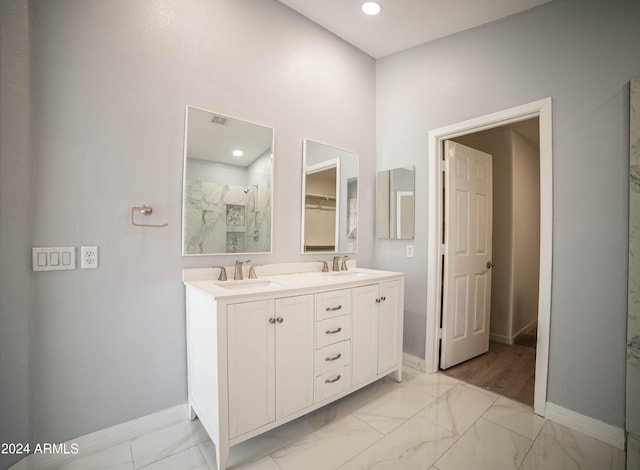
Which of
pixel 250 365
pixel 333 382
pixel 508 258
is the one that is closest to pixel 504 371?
pixel 508 258

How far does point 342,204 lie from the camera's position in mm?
2781

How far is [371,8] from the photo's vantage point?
2.31 m

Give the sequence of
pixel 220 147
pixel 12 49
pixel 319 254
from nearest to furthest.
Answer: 1. pixel 12 49
2. pixel 220 147
3. pixel 319 254

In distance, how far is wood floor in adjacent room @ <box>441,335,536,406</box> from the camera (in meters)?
2.39

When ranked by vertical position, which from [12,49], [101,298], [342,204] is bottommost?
[101,298]

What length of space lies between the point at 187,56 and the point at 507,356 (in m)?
3.91

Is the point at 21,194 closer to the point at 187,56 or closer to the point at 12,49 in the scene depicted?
the point at 12,49

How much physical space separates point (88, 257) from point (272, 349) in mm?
1115

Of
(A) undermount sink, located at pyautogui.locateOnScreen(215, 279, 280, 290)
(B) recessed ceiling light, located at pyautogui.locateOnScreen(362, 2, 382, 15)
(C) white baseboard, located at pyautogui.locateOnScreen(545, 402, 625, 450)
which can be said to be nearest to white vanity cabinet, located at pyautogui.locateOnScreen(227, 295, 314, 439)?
(A) undermount sink, located at pyautogui.locateOnScreen(215, 279, 280, 290)

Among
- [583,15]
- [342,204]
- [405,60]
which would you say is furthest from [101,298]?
[583,15]

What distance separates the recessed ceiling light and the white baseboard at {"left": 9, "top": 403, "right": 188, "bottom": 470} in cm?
316

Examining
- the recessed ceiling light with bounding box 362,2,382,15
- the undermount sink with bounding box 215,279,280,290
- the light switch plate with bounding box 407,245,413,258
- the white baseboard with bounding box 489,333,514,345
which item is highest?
the recessed ceiling light with bounding box 362,2,382,15

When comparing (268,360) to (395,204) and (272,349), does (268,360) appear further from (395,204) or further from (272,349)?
(395,204)

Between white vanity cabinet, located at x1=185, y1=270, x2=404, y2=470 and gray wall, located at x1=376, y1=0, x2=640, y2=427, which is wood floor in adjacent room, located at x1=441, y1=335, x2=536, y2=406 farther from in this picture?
white vanity cabinet, located at x1=185, y1=270, x2=404, y2=470
